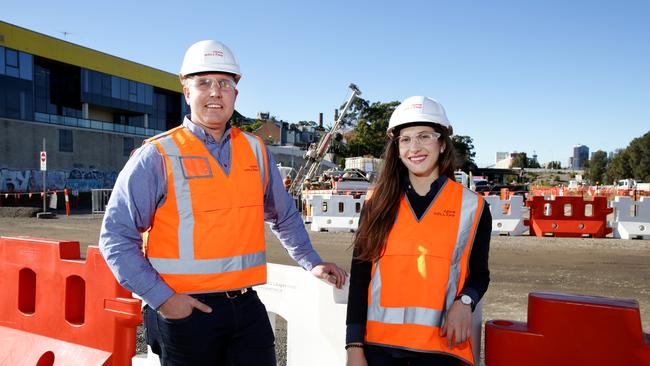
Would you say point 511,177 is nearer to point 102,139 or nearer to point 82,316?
point 102,139

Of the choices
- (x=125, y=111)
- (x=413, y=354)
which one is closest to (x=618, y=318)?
(x=413, y=354)

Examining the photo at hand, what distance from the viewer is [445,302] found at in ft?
7.62

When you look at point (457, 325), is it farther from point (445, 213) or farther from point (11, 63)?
point (11, 63)

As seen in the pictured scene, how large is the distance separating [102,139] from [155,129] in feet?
24.7

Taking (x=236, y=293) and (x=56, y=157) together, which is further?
(x=56, y=157)

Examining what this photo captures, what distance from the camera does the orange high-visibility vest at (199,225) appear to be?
2.36m

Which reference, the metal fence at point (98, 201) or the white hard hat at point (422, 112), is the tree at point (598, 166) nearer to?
the metal fence at point (98, 201)

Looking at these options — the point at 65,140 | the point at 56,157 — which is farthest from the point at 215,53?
the point at 65,140

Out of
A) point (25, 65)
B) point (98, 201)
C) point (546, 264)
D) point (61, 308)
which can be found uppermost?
point (25, 65)

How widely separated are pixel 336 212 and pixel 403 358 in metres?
13.2

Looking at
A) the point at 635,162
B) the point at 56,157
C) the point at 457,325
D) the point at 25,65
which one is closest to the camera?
the point at 457,325

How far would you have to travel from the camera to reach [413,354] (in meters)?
2.27

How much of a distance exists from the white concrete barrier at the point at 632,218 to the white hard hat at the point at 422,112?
1279 centimetres

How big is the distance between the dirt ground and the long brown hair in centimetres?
377
